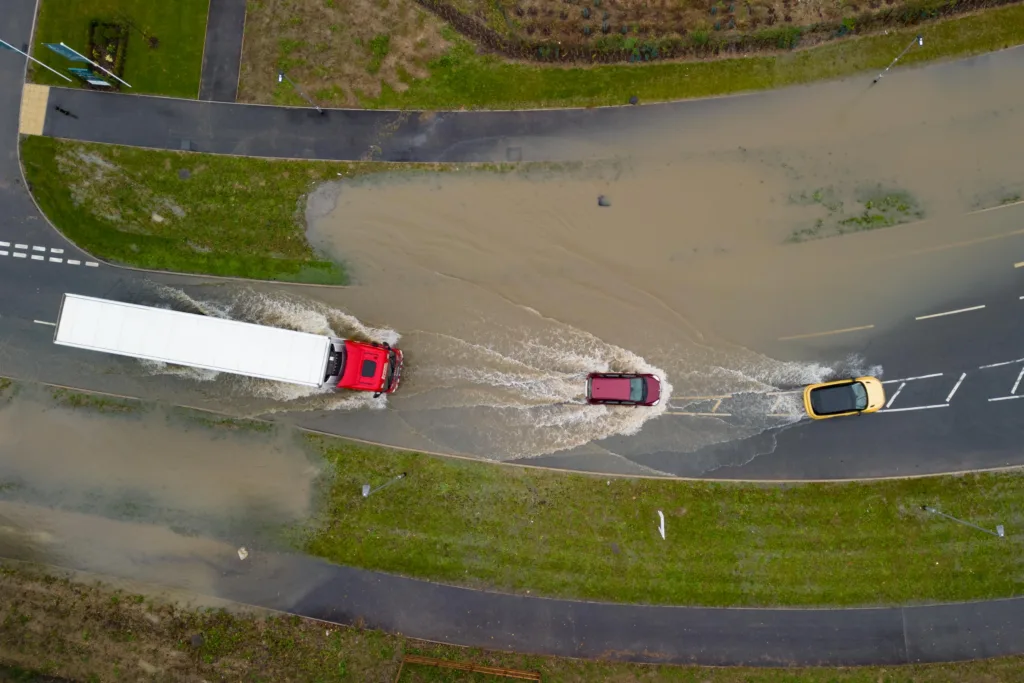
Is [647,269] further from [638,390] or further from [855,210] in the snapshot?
[855,210]

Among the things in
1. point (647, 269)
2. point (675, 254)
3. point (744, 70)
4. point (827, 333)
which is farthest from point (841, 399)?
point (744, 70)

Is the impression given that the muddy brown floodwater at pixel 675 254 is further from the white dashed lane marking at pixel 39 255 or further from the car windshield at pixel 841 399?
the white dashed lane marking at pixel 39 255

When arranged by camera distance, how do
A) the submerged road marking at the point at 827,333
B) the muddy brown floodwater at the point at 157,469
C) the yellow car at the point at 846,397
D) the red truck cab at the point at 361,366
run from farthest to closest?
the muddy brown floodwater at the point at 157,469
the submerged road marking at the point at 827,333
the yellow car at the point at 846,397
the red truck cab at the point at 361,366

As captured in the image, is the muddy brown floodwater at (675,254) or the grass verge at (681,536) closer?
the grass verge at (681,536)

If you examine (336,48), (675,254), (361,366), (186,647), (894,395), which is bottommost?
(186,647)

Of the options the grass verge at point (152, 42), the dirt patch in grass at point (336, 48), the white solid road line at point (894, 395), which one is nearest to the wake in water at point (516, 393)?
the white solid road line at point (894, 395)
